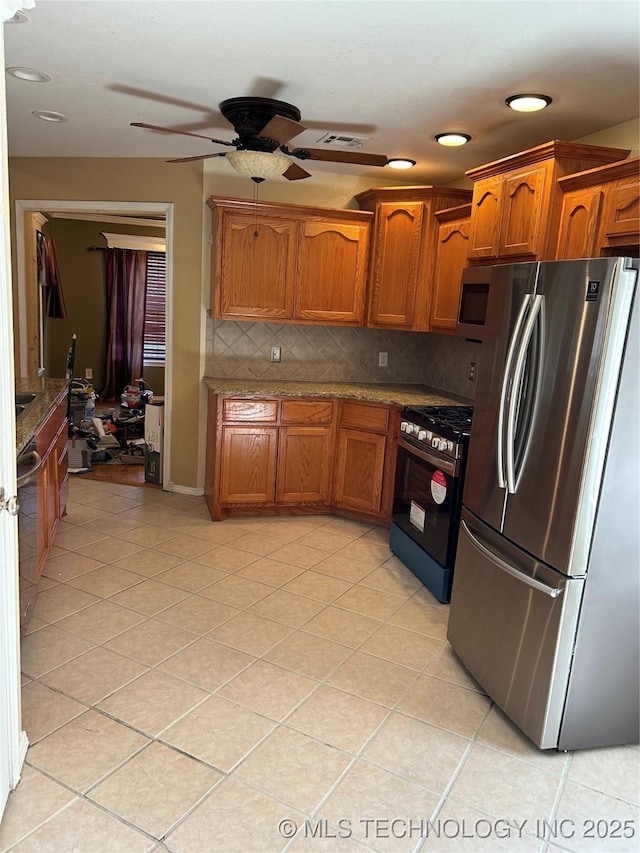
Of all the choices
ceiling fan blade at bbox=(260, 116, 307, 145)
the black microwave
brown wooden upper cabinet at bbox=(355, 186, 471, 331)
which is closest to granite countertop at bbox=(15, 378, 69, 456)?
ceiling fan blade at bbox=(260, 116, 307, 145)

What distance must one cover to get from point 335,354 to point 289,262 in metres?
0.85

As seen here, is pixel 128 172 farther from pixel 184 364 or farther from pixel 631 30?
pixel 631 30

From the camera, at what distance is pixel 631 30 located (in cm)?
204

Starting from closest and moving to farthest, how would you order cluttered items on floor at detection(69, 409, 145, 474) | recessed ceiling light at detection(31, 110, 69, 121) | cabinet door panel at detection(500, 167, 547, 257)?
cabinet door panel at detection(500, 167, 547, 257) → recessed ceiling light at detection(31, 110, 69, 121) → cluttered items on floor at detection(69, 409, 145, 474)

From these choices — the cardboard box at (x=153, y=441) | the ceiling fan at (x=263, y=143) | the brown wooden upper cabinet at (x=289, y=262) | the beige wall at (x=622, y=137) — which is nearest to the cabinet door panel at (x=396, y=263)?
the brown wooden upper cabinet at (x=289, y=262)

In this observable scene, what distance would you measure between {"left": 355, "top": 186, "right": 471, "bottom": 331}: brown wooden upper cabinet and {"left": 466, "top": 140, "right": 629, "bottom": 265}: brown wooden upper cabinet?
69cm

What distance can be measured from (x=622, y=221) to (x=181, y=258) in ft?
9.80

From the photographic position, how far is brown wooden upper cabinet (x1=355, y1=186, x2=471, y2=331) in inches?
163

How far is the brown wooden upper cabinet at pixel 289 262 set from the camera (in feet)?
13.6

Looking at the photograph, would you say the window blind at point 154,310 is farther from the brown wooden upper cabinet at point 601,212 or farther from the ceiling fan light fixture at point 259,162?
the brown wooden upper cabinet at point 601,212

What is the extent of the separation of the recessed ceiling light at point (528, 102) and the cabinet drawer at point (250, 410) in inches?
86.5

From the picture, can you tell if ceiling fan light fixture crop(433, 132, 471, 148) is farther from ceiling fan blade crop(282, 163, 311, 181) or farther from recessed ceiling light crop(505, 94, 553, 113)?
ceiling fan blade crop(282, 163, 311, 181)

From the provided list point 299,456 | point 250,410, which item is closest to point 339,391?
point 299,456

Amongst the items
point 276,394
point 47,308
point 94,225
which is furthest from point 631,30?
point 94,225
